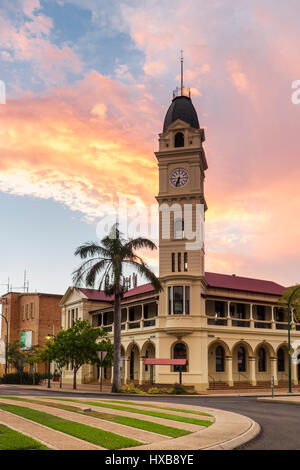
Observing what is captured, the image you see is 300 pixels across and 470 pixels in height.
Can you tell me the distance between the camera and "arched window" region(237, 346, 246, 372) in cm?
5259

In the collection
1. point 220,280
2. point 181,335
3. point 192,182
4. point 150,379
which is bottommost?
point 150,379

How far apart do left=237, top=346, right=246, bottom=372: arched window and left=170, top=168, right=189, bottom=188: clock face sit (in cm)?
1682

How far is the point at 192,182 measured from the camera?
168 feet

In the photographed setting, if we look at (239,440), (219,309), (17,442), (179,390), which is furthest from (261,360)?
(17,442)

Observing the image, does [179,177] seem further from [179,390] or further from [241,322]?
[179,390]

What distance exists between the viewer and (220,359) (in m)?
51.7

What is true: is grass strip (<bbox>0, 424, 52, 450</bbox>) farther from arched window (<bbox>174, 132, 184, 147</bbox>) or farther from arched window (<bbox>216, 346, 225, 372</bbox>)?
arched window (<bbox>174, 132, 184, 147</bbox>)

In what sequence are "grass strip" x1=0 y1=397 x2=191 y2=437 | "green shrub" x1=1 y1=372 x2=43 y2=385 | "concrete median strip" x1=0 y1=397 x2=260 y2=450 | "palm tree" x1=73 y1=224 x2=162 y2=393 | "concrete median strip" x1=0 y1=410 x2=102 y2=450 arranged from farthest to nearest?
"green shrub" x1=1 y1=372 x2=43 y2=385, "palm tree" x1=73 y1=224 x2=162 y2=393, "grass strip" x1=0 y1=397 x2=191 y2=437, "concrete median strip" x1=0 y1=397 x2=260 y2=450, "concrete median strip" x1=0 y1=410 x2=102 y2=450

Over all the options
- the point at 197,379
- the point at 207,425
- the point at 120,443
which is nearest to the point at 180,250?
the point at 197,379

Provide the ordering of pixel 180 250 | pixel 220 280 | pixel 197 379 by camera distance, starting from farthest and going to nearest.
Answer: pixel 220 280 < pixel 180 250 < pixel 197 379

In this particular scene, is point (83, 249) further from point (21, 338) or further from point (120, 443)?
point (21, 338)

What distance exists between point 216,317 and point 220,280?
6.85 metres

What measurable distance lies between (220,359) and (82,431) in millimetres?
40397

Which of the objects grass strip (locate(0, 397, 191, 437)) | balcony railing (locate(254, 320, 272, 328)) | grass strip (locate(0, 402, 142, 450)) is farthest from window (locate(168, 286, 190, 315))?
grass strip (locate(0, 402, 142, 450))
